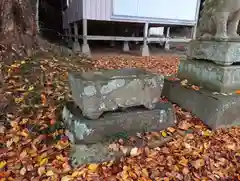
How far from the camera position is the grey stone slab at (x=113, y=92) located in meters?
1.82

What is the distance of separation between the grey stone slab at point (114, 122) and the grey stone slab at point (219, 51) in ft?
3.03

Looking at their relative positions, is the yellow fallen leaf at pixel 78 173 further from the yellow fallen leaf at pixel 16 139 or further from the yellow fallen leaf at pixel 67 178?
the yellow fallen leaf at pixel 16 139

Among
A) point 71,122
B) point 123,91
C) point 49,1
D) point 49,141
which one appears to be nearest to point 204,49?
point 123,91

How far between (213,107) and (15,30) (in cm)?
391

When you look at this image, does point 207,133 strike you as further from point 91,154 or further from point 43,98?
point 43,98

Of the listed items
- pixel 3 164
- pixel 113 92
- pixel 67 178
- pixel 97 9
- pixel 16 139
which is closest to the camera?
pixel 67 178

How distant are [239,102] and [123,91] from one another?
1.52 metres

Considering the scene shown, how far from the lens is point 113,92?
1.90 meters

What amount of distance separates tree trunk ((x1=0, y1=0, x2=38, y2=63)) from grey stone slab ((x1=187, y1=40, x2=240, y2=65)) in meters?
3.29

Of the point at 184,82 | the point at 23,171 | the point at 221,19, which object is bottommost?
the point at 23,171

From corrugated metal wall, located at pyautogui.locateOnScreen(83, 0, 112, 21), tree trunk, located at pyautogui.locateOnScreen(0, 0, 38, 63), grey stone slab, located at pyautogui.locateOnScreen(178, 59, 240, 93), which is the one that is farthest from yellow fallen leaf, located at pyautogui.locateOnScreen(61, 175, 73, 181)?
corrugated metal wall, located at pyautogui.locateOnScreen(83, 0, 112, 21)

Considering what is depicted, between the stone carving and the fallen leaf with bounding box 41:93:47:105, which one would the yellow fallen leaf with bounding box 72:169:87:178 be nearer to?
the fallen leaf with bounding box 41:93:47:105

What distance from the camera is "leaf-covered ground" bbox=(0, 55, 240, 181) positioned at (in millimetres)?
1745

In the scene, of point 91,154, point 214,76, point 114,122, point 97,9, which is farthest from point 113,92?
point 97,9
